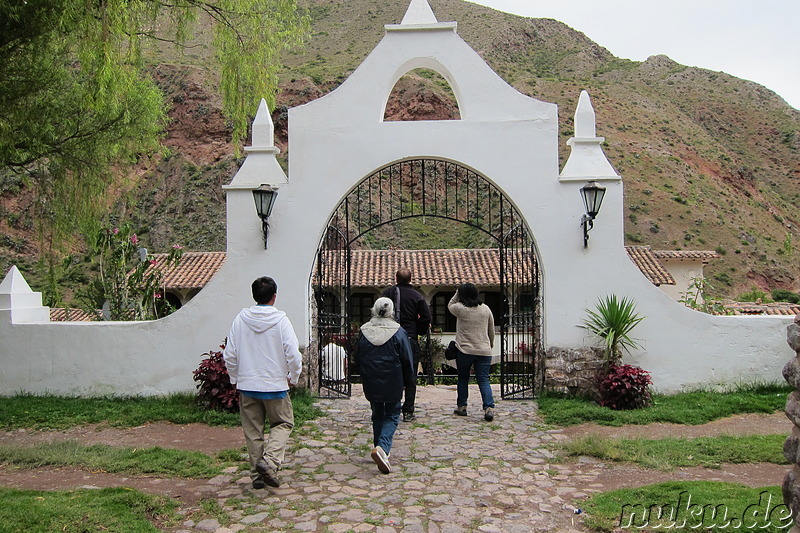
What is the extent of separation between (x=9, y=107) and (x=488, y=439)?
6839mm

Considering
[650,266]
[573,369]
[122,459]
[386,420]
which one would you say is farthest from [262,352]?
[650,266]

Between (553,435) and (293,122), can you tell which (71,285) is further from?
(553,435)

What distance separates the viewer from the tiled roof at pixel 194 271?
26062 millimetres

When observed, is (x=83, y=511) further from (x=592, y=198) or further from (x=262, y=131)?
(x=592, y=198)

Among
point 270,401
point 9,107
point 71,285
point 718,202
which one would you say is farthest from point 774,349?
point 718,202

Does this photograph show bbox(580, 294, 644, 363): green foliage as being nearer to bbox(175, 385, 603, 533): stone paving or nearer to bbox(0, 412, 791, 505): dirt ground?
bbox(0, 412, 791, 505): dirt ground

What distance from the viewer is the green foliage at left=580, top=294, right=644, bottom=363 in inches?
341

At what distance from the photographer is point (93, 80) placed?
7.60 metres

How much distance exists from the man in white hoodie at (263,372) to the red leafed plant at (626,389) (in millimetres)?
4710

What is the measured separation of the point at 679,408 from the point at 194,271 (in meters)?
23.0

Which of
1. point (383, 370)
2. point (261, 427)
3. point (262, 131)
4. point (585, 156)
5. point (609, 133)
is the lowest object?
point (261, 427)

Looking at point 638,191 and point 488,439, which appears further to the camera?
point 638,191

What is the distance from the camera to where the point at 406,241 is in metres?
34.3

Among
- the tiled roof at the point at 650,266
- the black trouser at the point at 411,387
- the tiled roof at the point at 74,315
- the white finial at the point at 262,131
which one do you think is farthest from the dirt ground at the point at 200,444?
the tiled roof at the point at 650,266
